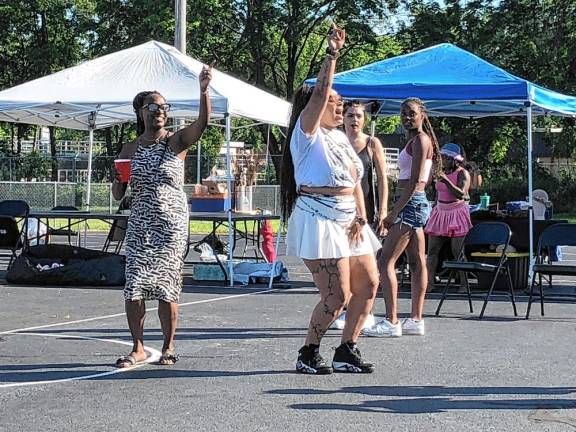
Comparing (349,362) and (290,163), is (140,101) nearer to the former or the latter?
(290,163)

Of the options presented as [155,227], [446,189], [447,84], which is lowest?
[155,227]

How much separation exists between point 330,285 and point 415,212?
6.86 feet

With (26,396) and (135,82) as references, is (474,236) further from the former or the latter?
(26,396)

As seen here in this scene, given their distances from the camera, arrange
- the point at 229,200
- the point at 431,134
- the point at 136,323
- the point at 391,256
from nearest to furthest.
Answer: the point at 136,323 → the point at 391,256 → the point at 431,134 → the point at 229,200

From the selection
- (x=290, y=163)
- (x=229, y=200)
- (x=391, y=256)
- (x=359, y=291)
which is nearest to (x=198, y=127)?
(x=290, y=163)

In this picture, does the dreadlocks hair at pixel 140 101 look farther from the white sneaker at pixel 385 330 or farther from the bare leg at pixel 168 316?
the white sneaker at pixel 385 330

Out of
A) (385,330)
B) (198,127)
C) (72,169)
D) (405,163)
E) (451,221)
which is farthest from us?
(72,169)

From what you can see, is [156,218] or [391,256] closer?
[156,218]

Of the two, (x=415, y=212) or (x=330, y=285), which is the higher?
(x=415, y=212)

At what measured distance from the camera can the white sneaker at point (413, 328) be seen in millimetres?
8938

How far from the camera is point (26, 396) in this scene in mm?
6250

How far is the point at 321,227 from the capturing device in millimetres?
6762

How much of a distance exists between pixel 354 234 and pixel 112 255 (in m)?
6.83

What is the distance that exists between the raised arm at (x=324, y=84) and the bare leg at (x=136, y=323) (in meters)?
1.84
